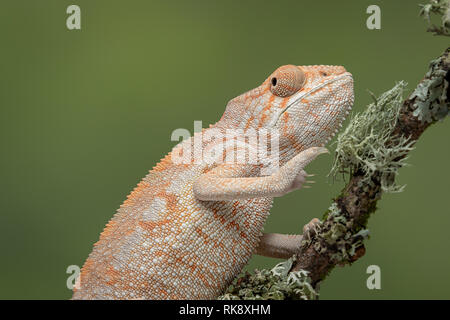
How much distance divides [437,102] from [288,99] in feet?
1.95

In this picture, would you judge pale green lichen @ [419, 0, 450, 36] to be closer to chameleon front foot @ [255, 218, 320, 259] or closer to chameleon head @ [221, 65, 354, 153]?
chameleon head @ [221, 65, 354, 153]

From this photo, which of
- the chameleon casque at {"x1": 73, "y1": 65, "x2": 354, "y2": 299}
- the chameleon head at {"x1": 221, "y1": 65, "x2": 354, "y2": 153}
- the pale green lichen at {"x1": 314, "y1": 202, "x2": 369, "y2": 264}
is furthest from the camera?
the chameleon head at {"x1": 221, "y1": 65, "x2": 354, "y2": 153}

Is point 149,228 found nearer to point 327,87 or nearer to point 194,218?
point 194,218

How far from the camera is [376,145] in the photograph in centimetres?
159

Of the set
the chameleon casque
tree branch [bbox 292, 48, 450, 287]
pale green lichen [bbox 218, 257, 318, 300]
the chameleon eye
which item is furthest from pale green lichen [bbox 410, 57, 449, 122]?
pale green lichen [bbox 218, 257, 318, 300]

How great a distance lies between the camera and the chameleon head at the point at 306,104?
1873 mm

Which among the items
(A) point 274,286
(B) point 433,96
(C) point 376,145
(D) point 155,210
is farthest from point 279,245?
(B) point 433,96

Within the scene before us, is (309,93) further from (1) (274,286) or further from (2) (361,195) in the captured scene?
(1) (274,286)

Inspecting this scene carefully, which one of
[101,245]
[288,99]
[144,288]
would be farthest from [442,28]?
[101,245]

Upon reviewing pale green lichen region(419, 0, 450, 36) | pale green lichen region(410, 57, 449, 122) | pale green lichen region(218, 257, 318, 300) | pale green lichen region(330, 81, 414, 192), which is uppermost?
pale green lichen region(419, 0, 450, 36)

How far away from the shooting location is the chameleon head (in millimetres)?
1873

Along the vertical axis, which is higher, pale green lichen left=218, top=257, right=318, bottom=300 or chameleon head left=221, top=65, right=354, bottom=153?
chameleon head left=221, top=65, right=354, bottom=153

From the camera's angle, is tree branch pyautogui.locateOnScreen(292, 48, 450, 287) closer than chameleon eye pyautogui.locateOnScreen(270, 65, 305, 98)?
Yes

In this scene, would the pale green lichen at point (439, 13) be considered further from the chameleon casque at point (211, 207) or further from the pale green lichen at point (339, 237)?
the pale green lichen at point (339, 237)
